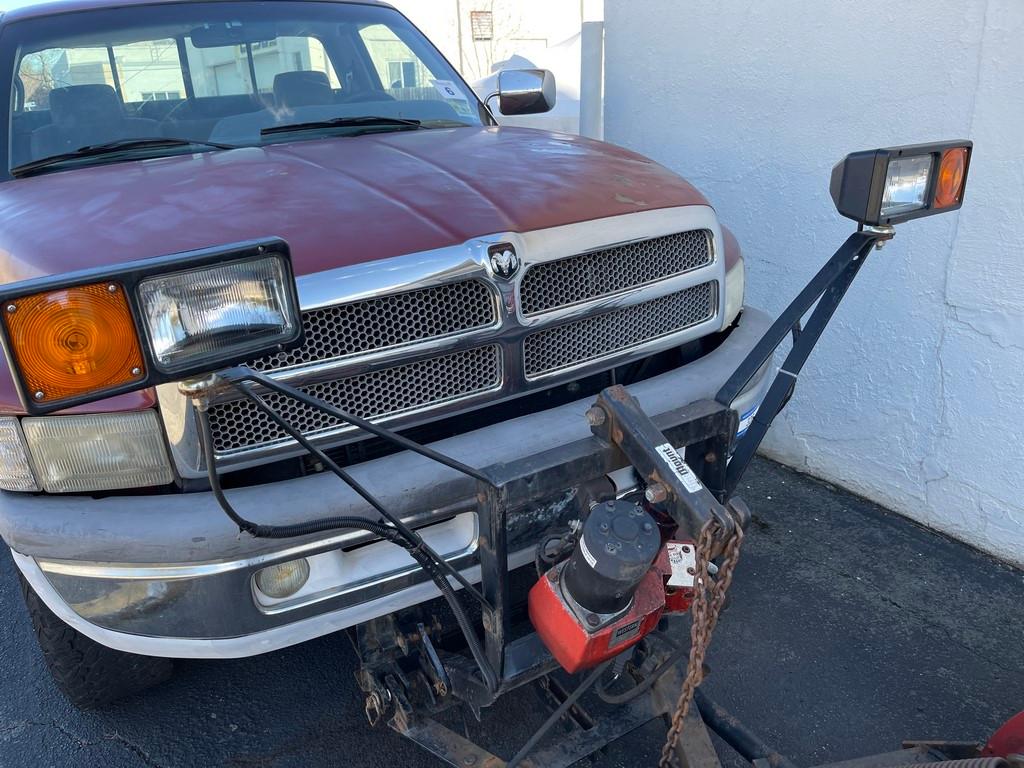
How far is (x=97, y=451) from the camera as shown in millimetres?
1849

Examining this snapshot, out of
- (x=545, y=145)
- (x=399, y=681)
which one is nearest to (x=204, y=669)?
(x=399, y=681)

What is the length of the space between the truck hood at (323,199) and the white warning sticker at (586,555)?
840 millimetres

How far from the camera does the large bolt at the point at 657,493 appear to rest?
1677 mm

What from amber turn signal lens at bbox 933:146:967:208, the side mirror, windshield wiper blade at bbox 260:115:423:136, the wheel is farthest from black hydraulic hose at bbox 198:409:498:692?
the side mirror

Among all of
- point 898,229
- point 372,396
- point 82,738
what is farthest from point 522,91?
point 82,738

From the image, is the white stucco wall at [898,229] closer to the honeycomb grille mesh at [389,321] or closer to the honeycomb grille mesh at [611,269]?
the honeycomb grille mesh at [611,269]

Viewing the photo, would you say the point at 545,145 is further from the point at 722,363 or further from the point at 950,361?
the point at 950,361

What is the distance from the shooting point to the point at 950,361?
3354 mm

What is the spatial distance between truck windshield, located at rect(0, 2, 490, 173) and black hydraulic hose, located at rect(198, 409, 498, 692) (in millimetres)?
1699

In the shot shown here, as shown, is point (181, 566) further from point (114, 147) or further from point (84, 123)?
point (84, 123)

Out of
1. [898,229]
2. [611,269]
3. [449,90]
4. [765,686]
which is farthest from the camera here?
[449,90]

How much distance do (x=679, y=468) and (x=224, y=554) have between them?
1036 millimetres

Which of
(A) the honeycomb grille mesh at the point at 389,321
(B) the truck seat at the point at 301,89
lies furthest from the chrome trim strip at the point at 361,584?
(B) the truck seat at the point at 301,89

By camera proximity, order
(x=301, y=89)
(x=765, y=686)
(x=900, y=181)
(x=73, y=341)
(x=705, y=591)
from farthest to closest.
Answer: (x=301, y=89) < (x=765, y=686) < (x=900, y=181) < (x=705, y=591) < (x=73, y=341)
